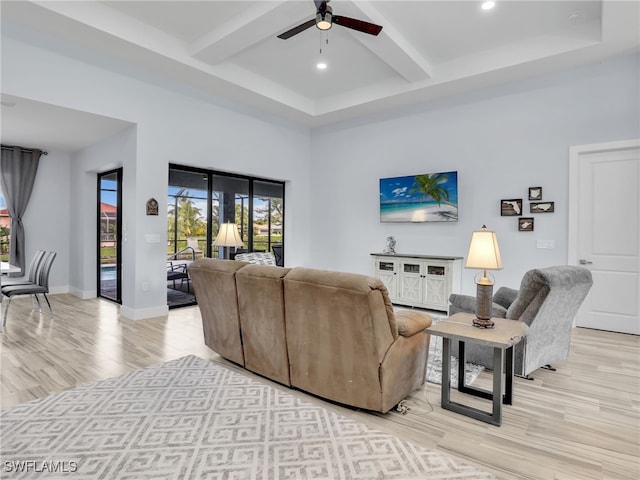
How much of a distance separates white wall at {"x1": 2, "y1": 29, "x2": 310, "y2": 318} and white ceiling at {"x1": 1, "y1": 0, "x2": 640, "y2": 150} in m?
0.30

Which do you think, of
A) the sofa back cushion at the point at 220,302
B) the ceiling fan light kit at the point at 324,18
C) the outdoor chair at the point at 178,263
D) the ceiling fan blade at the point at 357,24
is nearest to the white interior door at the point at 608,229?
the ceiling fan blade at the point at 357,24

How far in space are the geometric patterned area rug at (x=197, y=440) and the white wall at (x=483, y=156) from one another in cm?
409

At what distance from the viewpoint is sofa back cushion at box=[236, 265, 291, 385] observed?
2.77m

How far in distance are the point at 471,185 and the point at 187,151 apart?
14.5 ft

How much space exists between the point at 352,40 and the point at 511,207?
10.5 ft

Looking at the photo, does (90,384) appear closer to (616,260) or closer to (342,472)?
(342,472)

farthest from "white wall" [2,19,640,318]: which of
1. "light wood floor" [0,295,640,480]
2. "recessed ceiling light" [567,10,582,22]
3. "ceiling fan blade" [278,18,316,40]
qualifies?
"ceiling fan blade" [278,18,316,40]

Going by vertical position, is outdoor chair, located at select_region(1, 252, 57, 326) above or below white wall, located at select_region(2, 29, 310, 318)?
below

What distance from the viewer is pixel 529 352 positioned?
300cm

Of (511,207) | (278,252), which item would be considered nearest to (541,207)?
(511,207)

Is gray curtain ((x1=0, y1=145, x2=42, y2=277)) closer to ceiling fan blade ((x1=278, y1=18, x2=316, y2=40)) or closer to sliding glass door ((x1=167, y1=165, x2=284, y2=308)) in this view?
sliding glass door ((x1=167, y1=165, x2=284, y2=308))

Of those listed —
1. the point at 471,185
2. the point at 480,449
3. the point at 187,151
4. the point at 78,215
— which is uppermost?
the point at 187,151

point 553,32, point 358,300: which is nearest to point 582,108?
point 553,32

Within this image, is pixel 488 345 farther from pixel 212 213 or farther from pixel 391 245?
pixel 212 213
